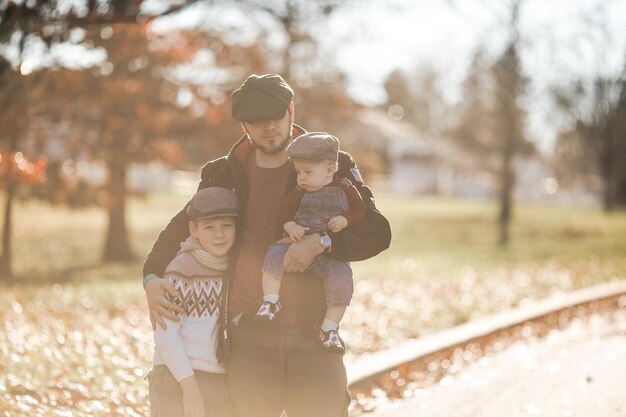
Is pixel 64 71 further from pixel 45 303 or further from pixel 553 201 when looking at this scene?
pixel 553 201

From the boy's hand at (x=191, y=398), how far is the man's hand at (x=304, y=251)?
2.23 ft

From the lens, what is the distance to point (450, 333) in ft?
30.4

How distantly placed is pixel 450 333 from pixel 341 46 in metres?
16.1

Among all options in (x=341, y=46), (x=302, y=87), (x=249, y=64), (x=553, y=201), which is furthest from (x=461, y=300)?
(x=553, y=201)

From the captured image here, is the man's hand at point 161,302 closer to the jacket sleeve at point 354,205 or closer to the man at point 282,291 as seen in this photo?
the man at point 282,291

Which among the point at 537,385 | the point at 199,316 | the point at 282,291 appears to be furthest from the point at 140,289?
the point at 282,291

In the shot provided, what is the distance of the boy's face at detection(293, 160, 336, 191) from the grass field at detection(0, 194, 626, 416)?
105 inches

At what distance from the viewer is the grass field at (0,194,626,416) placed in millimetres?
6230

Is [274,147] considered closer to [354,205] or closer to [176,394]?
[354,205]

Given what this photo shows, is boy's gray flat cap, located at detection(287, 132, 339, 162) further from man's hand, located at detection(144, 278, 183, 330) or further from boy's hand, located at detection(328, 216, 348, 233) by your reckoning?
man's hand, located at detection(144, 278, 183, 330)

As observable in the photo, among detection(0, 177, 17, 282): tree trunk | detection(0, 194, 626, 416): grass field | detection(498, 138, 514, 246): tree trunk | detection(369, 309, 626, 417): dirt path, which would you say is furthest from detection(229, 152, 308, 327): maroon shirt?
detection(498, 138, 514, 246): tree trunk

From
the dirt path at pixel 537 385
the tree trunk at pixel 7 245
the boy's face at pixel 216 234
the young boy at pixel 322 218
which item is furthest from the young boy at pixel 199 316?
the tree trunk at pixel 7 245

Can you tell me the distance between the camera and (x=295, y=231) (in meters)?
3.52

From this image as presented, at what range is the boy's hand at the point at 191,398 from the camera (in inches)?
141
